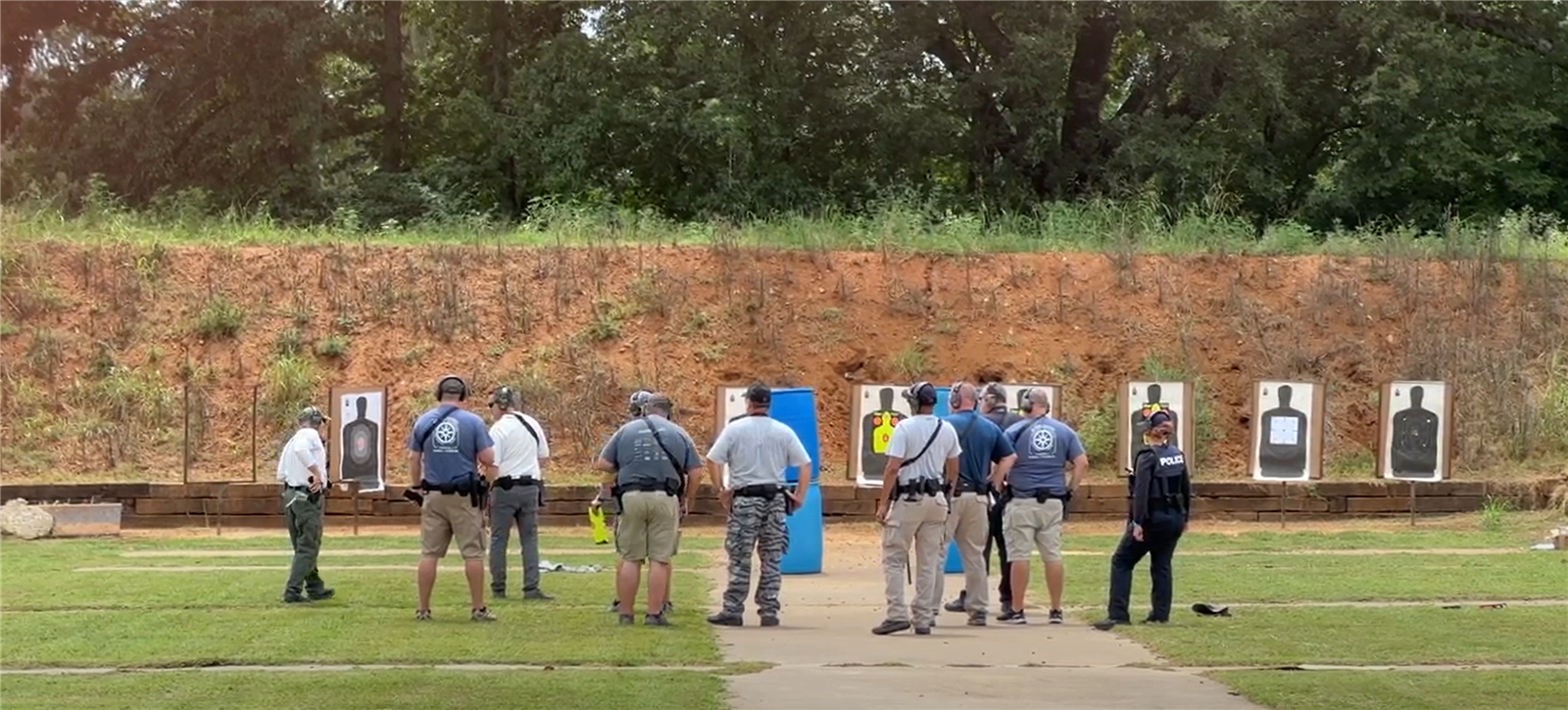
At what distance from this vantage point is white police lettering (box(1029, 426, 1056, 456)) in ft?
47.5

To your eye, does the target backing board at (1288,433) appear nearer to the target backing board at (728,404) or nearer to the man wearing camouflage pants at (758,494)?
the target backing board at (728,404)

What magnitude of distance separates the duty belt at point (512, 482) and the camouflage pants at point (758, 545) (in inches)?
91.8

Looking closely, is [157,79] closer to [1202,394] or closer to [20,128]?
[20,128]

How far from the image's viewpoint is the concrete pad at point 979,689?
1046cm

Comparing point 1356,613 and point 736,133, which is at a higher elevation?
point 736,133

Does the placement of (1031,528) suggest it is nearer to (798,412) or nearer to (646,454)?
(646,454)

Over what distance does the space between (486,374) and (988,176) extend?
1378 cm

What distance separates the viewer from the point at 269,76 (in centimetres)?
3709

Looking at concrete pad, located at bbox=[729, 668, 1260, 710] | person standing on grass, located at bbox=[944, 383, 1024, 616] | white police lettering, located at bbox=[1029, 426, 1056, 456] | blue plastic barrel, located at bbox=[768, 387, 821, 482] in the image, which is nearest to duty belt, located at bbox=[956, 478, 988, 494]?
person standing on grass, located at bbox=[944, 383, 1024, 616]

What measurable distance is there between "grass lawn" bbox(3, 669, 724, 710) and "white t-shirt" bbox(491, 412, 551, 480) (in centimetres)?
435

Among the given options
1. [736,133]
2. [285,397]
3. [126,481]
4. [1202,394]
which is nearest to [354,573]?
[126,481]

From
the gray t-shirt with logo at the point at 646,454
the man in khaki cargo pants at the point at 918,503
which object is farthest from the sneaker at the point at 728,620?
the gray t-shirt with logo at the point at 646,454

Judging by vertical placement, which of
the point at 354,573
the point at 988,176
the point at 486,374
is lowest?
the point at 354,573

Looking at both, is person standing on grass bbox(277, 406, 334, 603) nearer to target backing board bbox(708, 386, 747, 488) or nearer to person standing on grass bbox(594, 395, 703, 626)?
person standing on grass bbox(594, 395, 703, 626)
